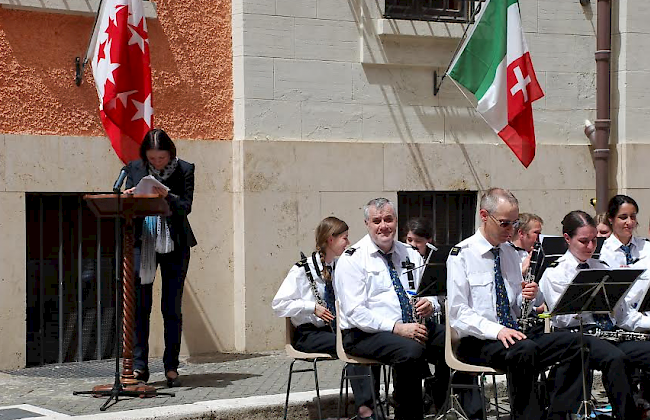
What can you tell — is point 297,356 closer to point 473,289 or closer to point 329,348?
point 329,348

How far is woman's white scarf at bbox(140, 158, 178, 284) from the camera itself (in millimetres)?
9539

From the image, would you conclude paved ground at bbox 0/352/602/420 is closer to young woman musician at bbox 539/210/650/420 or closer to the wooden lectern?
the wooden lectern

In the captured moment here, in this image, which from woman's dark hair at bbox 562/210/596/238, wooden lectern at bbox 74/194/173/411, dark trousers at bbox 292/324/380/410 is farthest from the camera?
wooden lectern at bbox 74/194/173/411

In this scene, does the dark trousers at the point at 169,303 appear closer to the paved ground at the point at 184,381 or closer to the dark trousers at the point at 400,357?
the paved ground at the point at 184,381

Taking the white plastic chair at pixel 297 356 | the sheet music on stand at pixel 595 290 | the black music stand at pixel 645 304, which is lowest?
the white plastic chair at pixel 297 356

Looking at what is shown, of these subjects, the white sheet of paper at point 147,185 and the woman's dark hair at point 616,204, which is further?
the woman's dark hair at point 616,204

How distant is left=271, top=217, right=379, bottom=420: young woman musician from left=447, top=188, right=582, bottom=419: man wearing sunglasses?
1.15 meters

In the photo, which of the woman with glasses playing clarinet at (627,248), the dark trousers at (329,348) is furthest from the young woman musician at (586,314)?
the dark trousers at (329,348)

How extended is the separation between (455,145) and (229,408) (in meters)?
5.34

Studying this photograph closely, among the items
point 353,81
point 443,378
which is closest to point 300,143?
point 353,81

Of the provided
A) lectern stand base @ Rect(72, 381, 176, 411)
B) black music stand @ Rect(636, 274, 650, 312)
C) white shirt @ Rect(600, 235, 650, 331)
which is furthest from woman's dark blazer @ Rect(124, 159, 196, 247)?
black music stand @ Rect(636, 274, 650, 312)

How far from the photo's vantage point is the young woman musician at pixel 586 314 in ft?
27.2

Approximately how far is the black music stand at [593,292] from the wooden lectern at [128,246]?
→ 9.89ft

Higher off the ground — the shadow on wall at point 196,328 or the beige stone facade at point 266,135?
the beige stone facade at point 266,135
